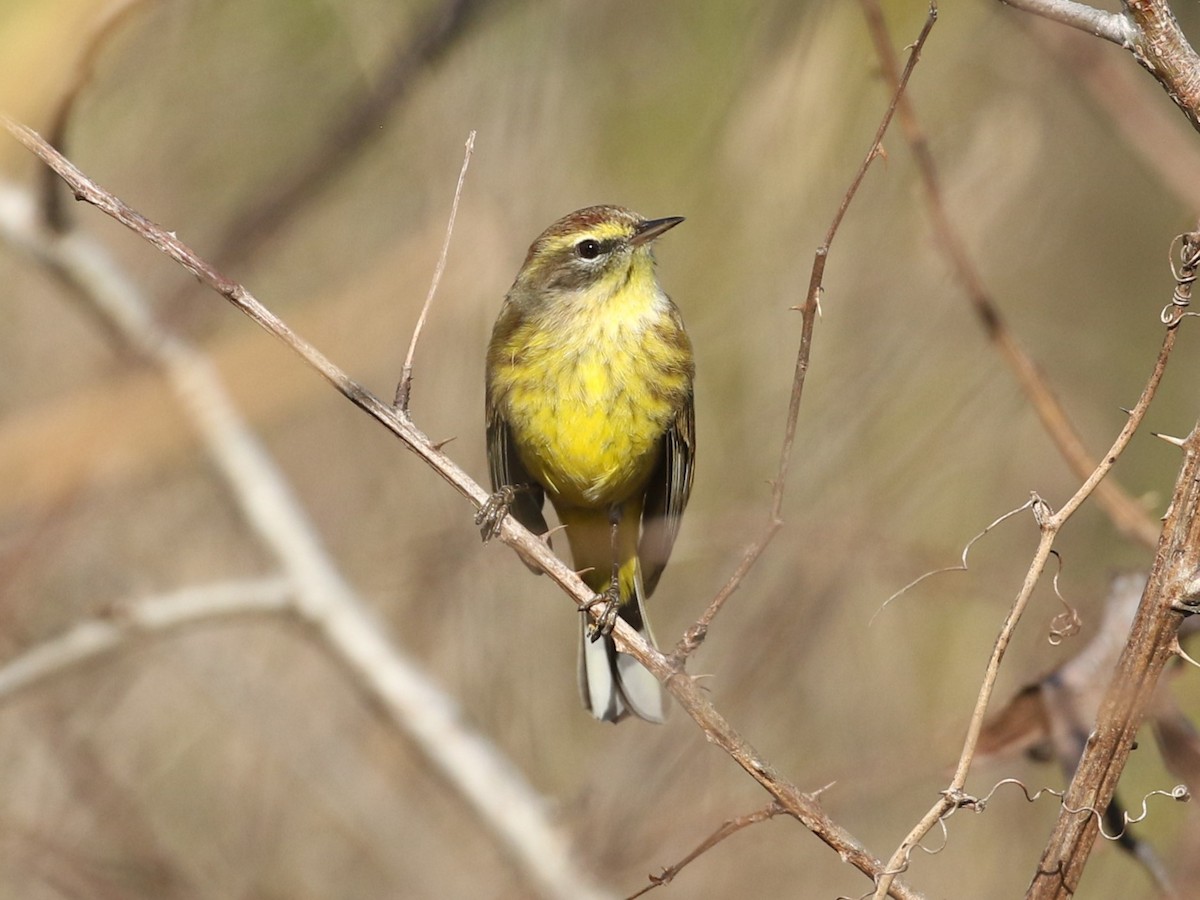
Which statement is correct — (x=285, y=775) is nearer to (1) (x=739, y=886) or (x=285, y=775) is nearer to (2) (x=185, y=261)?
(1) (x=739, y=886)

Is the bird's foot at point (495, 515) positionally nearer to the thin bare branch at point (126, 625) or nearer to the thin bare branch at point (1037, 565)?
the thin bare branch at point (126, 625)

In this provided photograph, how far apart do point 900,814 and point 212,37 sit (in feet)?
14.9

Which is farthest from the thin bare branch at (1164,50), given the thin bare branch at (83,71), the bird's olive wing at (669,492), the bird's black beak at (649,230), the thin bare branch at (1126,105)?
the bird's olive wing at (669,492)

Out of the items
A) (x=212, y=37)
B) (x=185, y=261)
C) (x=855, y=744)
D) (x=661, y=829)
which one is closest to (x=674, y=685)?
(x=185, y=261)

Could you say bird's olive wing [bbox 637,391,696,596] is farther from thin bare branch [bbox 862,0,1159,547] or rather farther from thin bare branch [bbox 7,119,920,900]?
thin bare branch [bbox 862,0,1159,547]

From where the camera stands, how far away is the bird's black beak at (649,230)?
14.1ft

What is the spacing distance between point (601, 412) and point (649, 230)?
67 centimetres

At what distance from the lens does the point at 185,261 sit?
2568mm

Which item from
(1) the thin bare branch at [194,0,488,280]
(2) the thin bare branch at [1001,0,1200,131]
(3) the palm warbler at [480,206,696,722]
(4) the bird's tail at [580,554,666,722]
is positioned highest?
(3) the palm warbler at [480,206,696,722]

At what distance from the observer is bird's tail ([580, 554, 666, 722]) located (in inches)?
161

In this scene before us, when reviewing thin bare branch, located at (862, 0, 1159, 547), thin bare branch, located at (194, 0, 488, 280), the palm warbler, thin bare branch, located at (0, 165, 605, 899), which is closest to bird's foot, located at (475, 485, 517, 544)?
the palm warbler

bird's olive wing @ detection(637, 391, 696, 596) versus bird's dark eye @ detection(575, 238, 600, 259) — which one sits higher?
bird's dark eye @ detection(575, 238, 600, 259)

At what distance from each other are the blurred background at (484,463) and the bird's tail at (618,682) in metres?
0.45

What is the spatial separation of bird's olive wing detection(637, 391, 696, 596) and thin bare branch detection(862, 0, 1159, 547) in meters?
1.18
